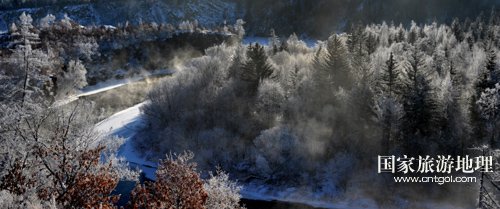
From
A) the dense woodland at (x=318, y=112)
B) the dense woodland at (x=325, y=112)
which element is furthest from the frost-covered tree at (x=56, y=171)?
the dense woodland at (x=325, y=112)

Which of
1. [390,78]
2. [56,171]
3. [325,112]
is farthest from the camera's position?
[325,112]

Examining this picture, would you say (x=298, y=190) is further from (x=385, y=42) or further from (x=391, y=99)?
(x=385, y=42)

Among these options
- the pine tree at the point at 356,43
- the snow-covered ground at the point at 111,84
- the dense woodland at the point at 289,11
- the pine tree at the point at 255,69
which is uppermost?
the dense woodland at the point at 289,11

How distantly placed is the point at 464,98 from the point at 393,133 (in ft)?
26.5

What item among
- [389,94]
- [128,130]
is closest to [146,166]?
[128,130]

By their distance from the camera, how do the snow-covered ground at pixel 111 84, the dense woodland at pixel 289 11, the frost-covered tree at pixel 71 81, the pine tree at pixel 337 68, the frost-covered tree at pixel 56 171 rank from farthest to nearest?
the dense woodland at pixel 289 11
the snow-covered ground at pixel 111 84
the frost-covered tree at pixel 71 81
the pine tree at pixel 337 68
the frost-covered tree at pixel 56 171

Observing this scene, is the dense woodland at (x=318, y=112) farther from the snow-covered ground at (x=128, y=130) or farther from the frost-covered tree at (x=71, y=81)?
the frost-covered tree at (x=71, y=81)

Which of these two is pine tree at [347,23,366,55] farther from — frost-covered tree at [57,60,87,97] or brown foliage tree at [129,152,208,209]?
brown foliage tree at [129,152,208,209]

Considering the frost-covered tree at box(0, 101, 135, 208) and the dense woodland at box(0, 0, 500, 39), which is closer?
the frost-covered tree at box(0, 101, 135, 208)

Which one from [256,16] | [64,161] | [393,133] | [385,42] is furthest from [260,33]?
[64,161]

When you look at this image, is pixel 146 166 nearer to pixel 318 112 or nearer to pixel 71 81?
pixel 318 112

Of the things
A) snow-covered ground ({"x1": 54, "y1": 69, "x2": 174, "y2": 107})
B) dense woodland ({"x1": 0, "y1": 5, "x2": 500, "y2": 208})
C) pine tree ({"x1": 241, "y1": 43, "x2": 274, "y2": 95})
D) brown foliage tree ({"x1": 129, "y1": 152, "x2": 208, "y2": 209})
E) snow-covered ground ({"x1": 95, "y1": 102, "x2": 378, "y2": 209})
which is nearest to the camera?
brown foliage tree ({"x1": 129, "y1": 152, "x2": 208, "y2": 209})

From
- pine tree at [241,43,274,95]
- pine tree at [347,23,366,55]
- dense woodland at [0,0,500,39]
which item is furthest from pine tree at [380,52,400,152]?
dense woodland at [0,0,500,39]

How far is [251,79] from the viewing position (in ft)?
198
